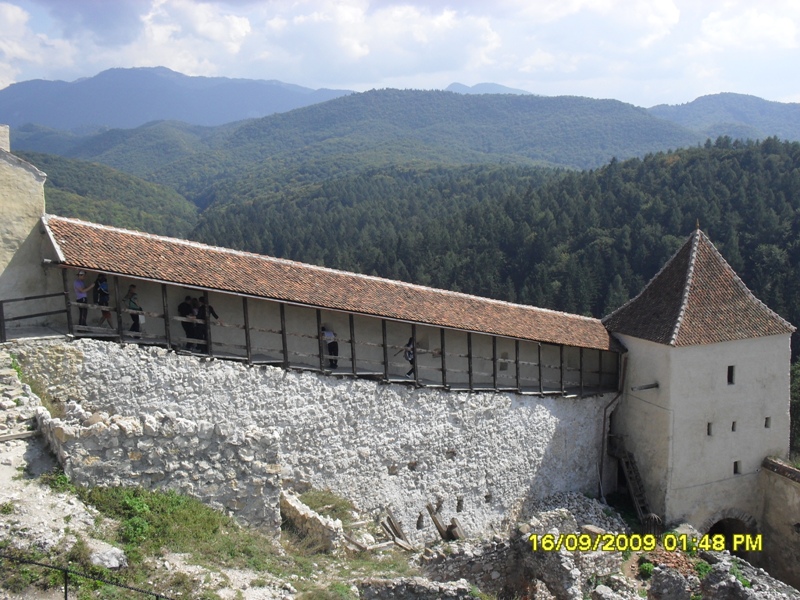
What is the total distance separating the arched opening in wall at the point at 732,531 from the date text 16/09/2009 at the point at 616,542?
2.61 meters

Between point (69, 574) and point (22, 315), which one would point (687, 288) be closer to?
point (22, 315)

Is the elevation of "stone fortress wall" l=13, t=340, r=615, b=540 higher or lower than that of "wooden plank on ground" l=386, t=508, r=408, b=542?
higher

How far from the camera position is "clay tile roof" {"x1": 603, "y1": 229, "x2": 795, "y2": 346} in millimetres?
20359

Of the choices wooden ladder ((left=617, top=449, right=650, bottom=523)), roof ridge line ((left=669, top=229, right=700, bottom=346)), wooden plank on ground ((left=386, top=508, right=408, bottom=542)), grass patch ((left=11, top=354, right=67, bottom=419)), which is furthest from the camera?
wooden ladder ((left=617, top=449, right=650, bottom=523))

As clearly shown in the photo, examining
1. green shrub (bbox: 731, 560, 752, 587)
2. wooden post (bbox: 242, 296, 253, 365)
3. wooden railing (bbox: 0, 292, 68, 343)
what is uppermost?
wooden railing (bbox: 0, 292, 68, 343)

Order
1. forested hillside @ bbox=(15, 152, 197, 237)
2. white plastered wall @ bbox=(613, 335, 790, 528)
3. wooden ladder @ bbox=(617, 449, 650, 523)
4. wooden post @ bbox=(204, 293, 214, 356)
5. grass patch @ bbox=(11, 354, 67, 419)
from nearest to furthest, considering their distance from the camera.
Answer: grass patch @ bbox=(11, 354, 67, 419), wooden post @ bbox=(204, 293, 214, 356), white plastered wall @ bbox=(613, 335, 790, 528), wooden ladder @ bbox=(617, 449, 650, 523), forested hillside @ bbox=(15, 152, 197, 237)

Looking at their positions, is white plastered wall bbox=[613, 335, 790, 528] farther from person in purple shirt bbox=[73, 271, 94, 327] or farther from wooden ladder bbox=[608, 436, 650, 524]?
person in purple shirt bbox=[73, 271, 94, 327]

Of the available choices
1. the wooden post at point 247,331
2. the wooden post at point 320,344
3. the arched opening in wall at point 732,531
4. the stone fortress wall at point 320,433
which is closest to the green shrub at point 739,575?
the arched opening in wall at point 732,531

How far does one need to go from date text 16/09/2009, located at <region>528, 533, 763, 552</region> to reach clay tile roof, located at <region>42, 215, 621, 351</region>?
528 cm

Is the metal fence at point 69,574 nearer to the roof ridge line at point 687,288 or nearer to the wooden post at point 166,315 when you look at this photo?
the wooden post at point 166,315

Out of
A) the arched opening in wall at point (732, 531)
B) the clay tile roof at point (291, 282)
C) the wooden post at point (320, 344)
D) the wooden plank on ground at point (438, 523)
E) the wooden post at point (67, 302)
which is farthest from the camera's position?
the arched opening in wall at point (732, 531)

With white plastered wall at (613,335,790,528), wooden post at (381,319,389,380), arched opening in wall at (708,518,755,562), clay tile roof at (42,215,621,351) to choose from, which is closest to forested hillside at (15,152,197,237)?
clay tile roof at (42,215,621,351)

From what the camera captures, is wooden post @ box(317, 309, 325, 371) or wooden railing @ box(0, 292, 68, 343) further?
wooden post @ box(317, 309, 325, 371)

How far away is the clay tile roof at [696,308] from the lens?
20.4 m
